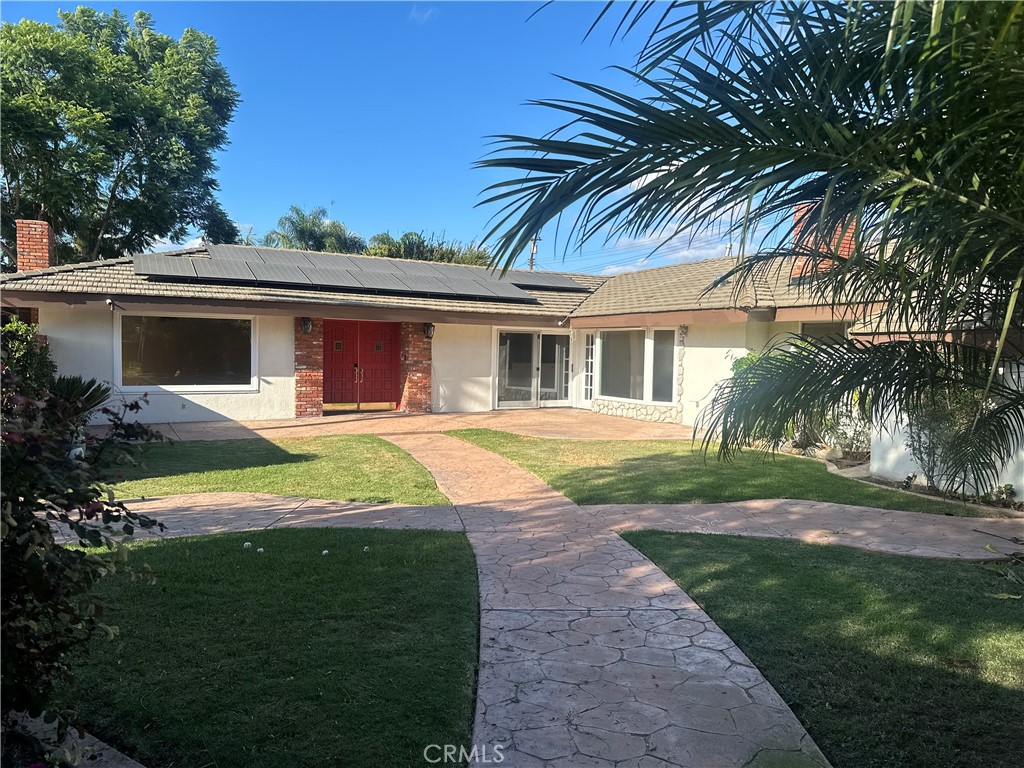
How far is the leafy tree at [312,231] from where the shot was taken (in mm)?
38438

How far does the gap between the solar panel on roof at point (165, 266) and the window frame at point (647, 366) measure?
439 inches

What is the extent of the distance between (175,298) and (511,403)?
9.57 metres

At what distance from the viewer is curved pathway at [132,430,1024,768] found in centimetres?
318

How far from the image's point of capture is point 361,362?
18359mm

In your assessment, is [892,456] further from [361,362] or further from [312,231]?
[312,231]

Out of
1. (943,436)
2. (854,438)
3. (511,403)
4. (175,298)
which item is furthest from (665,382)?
(175,298)

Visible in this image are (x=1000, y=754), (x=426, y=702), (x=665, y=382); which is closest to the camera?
(x=1000, y=754)

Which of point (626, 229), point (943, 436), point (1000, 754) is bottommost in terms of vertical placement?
point (1000, 754)

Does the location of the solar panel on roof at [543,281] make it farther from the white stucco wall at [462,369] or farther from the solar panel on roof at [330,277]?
the solar panel on roof at [330,277]

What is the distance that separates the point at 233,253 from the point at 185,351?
428 centimetres

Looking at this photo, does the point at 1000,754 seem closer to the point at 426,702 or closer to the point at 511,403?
the point at 426,702

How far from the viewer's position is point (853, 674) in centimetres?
383

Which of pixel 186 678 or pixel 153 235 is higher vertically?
pixel 153 235

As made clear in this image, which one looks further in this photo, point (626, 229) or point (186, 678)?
point (186, 678)
